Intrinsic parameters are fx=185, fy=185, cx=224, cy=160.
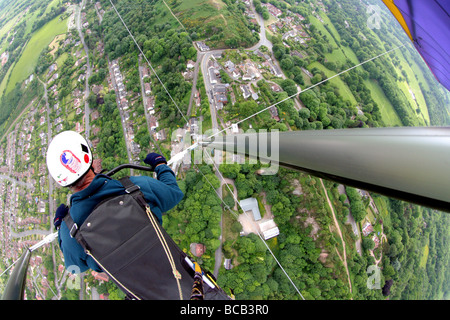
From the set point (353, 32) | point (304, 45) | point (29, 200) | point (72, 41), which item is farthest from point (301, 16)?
point (29, 200)

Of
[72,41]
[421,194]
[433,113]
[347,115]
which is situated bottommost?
[433,113]

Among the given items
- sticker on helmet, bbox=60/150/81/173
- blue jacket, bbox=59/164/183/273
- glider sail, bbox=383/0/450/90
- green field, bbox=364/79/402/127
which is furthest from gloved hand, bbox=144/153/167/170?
green field, bbox=364/79/402/127

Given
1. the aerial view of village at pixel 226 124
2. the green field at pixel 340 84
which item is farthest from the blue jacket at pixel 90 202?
the green field at pixel 340 84

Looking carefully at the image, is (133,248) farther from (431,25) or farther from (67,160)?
(431,25)

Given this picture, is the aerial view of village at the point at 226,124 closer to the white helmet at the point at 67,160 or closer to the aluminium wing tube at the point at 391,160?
the white helmet at the point at 67,160

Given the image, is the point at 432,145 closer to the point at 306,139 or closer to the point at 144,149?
the point at 306,139

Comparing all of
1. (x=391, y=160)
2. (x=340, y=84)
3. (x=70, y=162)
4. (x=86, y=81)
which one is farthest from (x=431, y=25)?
(x=86, y=81)
